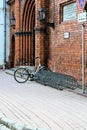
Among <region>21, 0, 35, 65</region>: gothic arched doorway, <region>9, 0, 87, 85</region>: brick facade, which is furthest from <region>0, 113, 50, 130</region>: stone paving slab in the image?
<region>21, 0, 35, 65</region>: gothic arched doorway

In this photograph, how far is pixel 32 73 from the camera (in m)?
19.7

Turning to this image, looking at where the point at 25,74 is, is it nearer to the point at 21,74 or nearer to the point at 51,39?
the point at 21,74

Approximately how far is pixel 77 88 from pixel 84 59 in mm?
1079

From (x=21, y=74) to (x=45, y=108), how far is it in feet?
28.2

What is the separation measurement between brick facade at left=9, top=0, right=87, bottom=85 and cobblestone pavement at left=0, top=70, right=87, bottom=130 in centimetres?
172

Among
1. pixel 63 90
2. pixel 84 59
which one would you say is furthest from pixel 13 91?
pixel 84 59

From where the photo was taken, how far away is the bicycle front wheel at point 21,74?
19720 mm

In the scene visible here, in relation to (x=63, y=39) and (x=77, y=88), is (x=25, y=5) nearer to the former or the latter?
(x=63, y=39)

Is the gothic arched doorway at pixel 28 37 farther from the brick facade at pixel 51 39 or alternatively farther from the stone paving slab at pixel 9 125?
the stone paving slab at pixel 9 125

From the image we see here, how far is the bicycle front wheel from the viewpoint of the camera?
1972 cm

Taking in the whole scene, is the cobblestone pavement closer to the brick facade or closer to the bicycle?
the brick facade

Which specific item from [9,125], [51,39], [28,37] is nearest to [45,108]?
[9,125]

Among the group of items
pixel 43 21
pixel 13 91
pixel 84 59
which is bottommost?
pixel 13 91

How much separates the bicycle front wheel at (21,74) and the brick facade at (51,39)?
3.83 ft
